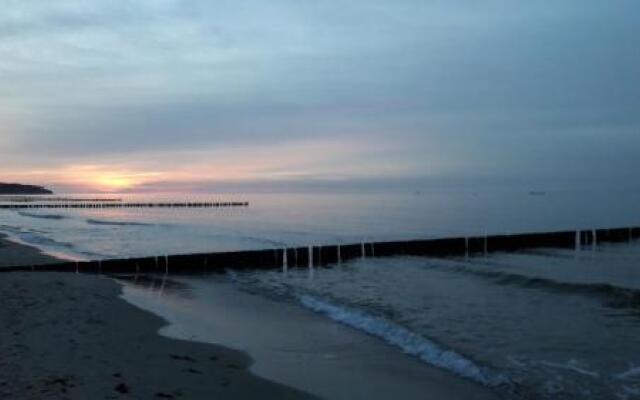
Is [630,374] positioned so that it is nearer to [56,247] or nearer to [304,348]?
[304,348]

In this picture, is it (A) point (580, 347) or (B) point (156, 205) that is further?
(B) point (156, 205)

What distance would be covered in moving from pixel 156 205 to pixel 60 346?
127154mm

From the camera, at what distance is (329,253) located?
30.3 meters

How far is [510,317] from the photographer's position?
586 inches

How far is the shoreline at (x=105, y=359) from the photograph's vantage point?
757 centimetres

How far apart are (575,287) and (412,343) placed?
1030 centimetres

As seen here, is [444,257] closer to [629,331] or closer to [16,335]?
[629,331]

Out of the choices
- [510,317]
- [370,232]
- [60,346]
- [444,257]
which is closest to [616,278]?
[444,257]

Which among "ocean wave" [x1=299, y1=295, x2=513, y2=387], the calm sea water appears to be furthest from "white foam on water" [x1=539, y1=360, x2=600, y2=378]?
"ocean wave" [x1=299, y1=295, x2=513, y2=387]

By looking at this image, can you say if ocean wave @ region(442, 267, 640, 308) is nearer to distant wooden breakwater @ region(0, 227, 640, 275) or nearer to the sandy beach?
distant wooden breakwater @ region(0, 227, 640, 275)

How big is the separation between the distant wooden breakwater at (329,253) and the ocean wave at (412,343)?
10.2 metres

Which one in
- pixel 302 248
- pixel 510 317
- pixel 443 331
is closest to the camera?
pixel 443 331

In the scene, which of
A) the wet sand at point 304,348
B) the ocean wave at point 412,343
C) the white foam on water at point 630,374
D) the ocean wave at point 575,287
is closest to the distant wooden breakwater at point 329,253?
the wet sand at point 304,348

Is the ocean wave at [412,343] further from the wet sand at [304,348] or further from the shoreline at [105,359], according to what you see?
the shoreline at [105,359]
